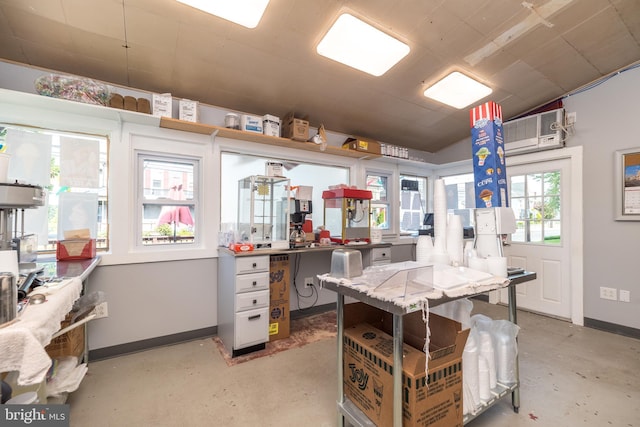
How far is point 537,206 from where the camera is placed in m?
3.51

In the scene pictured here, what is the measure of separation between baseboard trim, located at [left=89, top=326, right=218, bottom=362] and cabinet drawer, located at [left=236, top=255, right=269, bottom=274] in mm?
893

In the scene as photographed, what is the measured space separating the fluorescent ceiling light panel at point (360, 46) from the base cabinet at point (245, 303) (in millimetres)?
1890

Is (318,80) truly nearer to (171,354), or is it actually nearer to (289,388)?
(289,388)

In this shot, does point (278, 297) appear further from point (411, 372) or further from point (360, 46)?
point (360, 46)

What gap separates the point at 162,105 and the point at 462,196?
4.33 m

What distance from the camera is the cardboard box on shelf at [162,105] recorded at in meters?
2.33

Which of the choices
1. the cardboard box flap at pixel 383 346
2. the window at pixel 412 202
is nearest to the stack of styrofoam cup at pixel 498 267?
the cardboard box flap at pixel 383 346

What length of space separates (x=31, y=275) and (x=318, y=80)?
251cm

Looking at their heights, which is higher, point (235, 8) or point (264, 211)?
point (235, 8)

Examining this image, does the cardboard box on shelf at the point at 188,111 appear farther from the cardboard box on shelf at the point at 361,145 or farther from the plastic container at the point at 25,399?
the plastic container at the point at 25,399

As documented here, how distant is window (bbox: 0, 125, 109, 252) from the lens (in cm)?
214

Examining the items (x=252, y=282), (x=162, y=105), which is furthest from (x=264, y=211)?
(x=162, y=105)

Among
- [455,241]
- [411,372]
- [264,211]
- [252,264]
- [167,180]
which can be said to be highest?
[167,180]

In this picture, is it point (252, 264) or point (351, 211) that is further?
point (351, 211)
